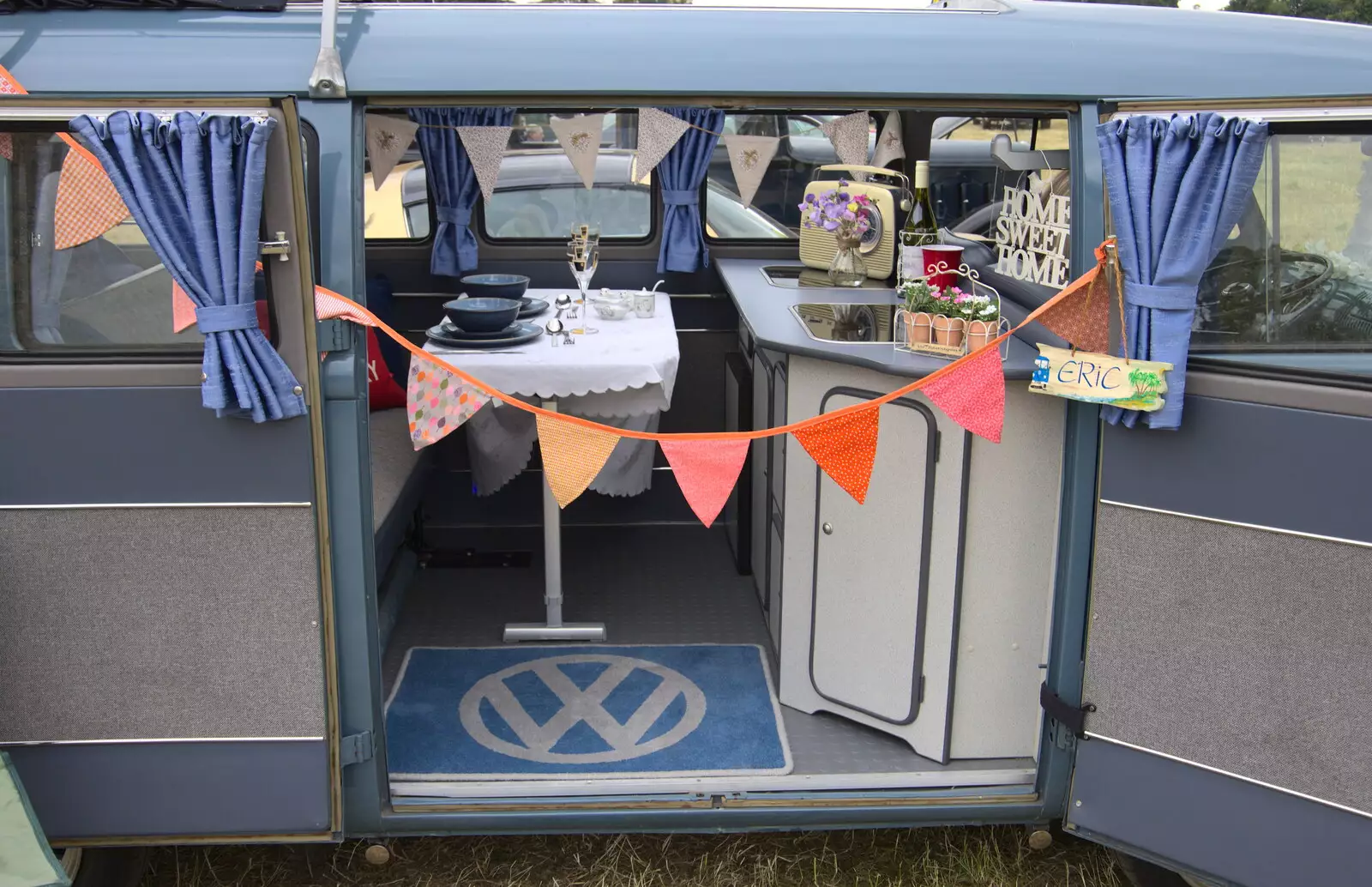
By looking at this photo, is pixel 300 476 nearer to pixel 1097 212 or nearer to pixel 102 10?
Answer: pixel 102 10

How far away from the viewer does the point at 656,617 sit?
14.7 feet

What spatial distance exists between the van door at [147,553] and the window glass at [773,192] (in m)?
2.92

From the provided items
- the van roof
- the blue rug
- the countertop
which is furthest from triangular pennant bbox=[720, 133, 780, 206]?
the blue rug

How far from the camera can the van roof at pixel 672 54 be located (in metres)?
2.68

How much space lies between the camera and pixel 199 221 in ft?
8.04

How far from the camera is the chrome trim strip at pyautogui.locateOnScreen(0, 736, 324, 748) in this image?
2725mm

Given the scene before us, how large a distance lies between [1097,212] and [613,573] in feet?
8.87

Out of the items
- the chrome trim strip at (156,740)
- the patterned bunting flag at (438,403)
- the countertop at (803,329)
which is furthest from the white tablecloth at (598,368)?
the chrome trim strip at (156,740)

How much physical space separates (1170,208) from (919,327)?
34.0 inches

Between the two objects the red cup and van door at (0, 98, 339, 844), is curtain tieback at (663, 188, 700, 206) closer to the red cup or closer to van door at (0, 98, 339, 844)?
the red cup

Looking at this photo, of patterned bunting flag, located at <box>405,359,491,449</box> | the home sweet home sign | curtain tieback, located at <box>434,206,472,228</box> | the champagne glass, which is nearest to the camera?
patterned bunting flag, located at <box>405,359,491,449</box>

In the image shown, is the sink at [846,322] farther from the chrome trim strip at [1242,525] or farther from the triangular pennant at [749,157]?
the chrome trim strip at [1242,525]

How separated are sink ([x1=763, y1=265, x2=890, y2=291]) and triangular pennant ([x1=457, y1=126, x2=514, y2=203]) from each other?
1230mm

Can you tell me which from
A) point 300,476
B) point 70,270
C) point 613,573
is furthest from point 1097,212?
point 613,573
